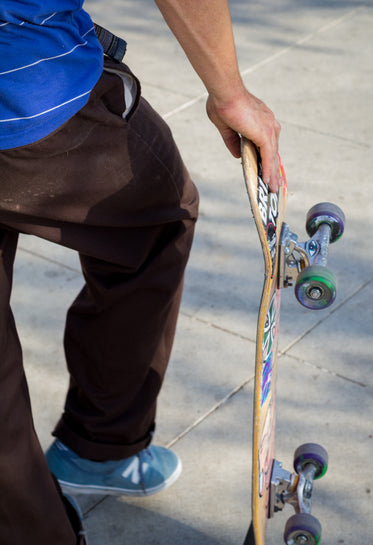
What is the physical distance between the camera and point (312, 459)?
79.2 inches

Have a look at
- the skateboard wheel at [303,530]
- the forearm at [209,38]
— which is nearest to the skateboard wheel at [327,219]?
the forearm at [209,38]

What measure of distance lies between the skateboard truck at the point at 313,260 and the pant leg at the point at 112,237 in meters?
0.30

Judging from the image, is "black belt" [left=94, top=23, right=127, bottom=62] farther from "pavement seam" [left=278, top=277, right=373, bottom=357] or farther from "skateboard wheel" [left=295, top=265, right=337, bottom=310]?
"pavement seam" [left=278, top=277, right=373, bottom=357]

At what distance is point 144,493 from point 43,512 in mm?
537

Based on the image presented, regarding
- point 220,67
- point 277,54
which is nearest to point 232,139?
point 220,67

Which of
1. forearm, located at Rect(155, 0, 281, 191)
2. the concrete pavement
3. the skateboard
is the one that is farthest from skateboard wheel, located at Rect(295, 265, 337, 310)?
the concrete pavement

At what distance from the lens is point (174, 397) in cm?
264

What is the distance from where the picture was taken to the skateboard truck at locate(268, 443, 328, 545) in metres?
1.86

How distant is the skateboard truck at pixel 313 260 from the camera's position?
1.60 metres

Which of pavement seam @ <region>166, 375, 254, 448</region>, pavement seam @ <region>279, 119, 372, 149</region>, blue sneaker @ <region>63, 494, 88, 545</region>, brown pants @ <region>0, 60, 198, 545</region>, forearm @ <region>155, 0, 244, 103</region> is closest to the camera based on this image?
forearm @ <region>155, 0, 244, 103</region>

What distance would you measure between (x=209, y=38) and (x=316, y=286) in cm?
52

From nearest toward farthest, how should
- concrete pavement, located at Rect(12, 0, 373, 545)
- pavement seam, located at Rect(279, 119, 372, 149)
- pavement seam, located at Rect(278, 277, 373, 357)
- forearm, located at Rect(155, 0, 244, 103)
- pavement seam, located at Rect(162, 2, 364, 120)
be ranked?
forearm, located at Rect(155, 0, 244, 103) → concrete pavement, located at Rect(12, 0, 373, 545) → pavement seam, located at Rect(278, 277, 373, 357) → pavement seam, located at Rect(279, 119, 372, 149) → pavement seam, located at Rect(162, 2, 364, 120)

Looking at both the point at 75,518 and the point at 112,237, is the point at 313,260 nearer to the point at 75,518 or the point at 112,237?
the point at 112,237

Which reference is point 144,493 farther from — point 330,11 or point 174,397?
point 330,11
